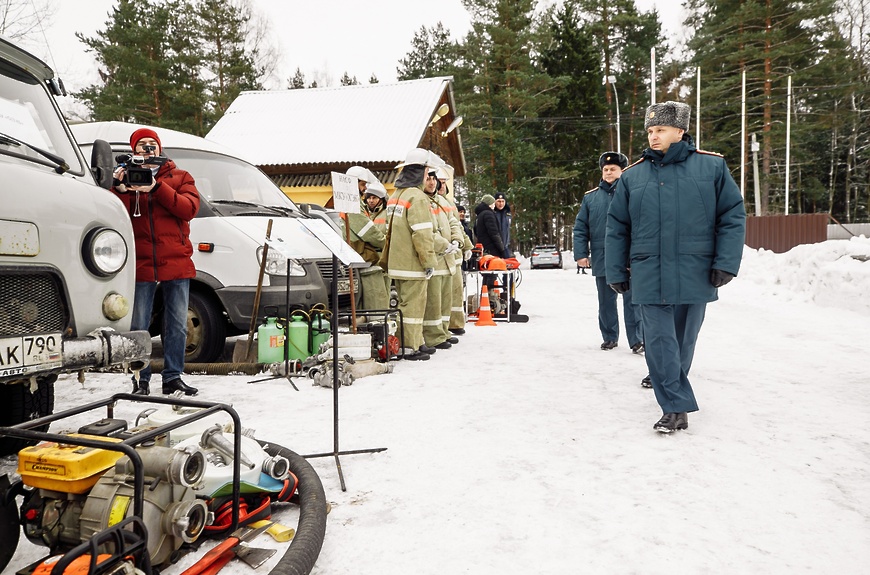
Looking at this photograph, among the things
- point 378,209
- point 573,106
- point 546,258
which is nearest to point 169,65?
point 546,258

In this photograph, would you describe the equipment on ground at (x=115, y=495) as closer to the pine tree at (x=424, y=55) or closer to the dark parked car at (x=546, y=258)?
the dark parked car at (x=546, y=258)

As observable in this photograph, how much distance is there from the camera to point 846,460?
3473 millimetres

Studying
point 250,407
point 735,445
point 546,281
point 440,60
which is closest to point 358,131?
point 546,281

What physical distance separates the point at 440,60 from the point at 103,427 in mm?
47547

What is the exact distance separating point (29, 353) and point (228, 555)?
118 centimetres

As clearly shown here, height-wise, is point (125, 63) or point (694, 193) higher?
point (125, 63)

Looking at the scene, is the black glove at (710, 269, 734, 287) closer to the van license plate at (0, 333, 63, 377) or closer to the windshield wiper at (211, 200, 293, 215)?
the van license plate at (0, 333, 63, 377)

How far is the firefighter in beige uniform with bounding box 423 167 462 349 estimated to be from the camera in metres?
7.26

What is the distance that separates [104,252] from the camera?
3.02 meters

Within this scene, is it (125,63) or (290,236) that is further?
(125,63)

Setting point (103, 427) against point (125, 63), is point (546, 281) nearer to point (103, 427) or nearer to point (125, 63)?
point (103, 427)

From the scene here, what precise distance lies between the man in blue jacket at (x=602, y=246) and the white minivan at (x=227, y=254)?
9.80ft

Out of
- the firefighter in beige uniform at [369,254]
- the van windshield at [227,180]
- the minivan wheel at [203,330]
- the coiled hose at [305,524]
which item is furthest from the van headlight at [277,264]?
the coiled hose at [305,524]

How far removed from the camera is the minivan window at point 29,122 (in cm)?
319
